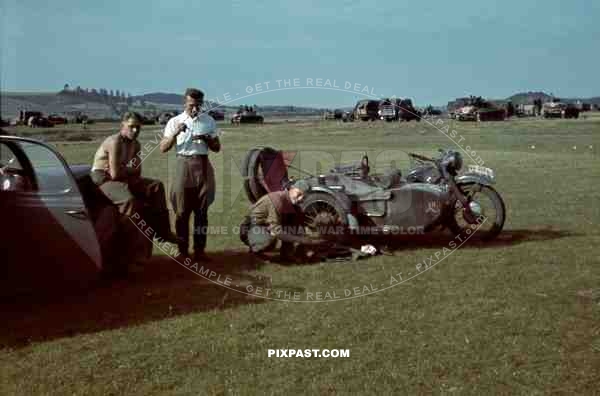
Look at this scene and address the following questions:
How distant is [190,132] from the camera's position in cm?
726

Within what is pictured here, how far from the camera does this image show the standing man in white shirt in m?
7.21

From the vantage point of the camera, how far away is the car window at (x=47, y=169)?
6000mm

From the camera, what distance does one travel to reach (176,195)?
289 inches

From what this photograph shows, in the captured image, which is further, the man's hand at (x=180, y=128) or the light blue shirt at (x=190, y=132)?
the light blue shirt at (x=190, y=132)

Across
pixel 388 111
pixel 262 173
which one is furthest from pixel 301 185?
pixel 388 111

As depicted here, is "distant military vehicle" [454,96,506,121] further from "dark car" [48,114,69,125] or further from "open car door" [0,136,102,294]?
"open car door" [0,136,102,294]

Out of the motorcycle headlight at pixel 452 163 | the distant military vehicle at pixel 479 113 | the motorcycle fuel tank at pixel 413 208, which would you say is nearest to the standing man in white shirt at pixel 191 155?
the motorcycle fuel tank at pixel 413 208

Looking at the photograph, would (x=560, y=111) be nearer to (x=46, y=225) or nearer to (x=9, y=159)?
(x=9, y=159)

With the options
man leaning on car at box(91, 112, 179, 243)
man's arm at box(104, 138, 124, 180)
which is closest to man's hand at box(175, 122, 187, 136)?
man leaning on car at box(91, 112, 179, 243)

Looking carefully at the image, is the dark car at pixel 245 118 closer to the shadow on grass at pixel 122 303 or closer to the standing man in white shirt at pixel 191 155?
the standing man in white shirt at pixel 191 155

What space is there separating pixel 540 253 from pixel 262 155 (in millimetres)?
3531

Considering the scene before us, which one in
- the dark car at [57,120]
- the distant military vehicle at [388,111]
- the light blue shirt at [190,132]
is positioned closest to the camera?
the light blue shirt at [190,132]

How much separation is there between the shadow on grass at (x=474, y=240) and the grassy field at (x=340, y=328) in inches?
1.5

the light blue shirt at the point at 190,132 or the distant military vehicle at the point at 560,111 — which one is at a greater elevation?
the distant military vehicle at the point at 560,111
